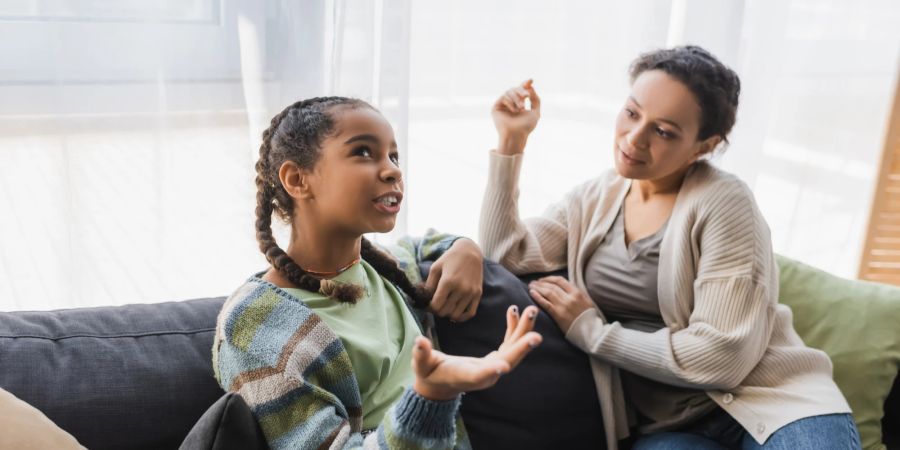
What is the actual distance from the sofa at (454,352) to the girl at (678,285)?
9 cm

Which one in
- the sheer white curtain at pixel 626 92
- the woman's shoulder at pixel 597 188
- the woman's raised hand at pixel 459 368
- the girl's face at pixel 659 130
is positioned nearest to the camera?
the woman's raised hand at pixel 459 368

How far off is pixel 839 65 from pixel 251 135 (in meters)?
1.79

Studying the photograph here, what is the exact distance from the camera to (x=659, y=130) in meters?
1.55

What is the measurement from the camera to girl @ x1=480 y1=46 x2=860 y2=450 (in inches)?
58.7

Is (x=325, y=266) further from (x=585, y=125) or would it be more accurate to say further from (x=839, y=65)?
(x=839, y=65)

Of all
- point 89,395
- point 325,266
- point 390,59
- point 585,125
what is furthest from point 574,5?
point 89,395

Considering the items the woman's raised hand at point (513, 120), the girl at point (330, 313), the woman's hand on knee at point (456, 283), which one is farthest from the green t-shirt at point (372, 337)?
the woman's raised hand at point (513, 120)

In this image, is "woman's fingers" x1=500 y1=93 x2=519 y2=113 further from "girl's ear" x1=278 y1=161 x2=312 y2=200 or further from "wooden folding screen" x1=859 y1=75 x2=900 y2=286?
"wooden folding screen" x1=859 y1=75 x2=900 y2=286

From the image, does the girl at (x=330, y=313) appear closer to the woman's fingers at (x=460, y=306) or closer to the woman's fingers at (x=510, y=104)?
the woman's fingers at (x=460, y=306)

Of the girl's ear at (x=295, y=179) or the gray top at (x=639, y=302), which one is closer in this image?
the girl's ear at (x=295, y=179)

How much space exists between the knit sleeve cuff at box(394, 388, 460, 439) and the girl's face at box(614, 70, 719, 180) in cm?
69

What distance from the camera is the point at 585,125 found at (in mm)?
2213

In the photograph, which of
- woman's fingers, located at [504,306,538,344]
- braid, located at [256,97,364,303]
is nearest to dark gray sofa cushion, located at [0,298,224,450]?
braid, located at [256,97,364,303]

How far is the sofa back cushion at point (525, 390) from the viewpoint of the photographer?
150 centimetres
